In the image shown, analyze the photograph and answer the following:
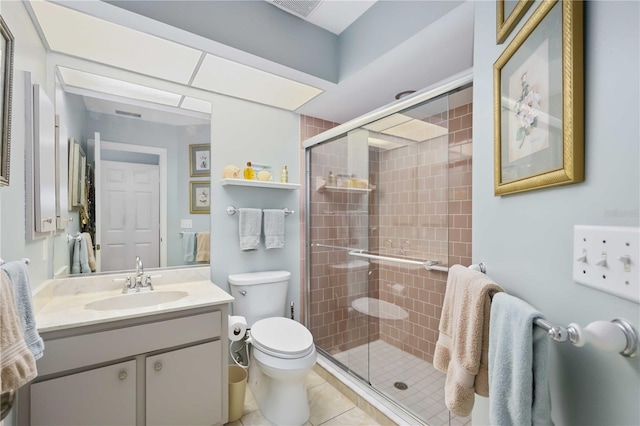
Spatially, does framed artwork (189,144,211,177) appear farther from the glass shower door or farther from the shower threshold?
the shower threshold

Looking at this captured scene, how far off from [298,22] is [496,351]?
6.64 feet

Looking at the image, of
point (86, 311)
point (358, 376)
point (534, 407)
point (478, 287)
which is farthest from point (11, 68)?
point (358, 376)

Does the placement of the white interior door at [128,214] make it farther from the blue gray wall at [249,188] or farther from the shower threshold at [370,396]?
the shower threshold at [370,396]

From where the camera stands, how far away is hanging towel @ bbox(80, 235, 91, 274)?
179 centimetres

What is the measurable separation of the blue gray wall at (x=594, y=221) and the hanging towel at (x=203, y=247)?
6.28 ft

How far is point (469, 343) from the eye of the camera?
824 millimetres

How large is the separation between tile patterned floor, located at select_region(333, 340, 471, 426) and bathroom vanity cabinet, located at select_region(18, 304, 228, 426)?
968mm

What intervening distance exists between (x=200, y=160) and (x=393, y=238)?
1.52 meters

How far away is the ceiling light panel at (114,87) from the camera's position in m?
1.75

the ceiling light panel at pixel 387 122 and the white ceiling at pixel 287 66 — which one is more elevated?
the white ceiling at pixel 287 66

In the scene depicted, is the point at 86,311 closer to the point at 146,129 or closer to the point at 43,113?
the point at 43,113

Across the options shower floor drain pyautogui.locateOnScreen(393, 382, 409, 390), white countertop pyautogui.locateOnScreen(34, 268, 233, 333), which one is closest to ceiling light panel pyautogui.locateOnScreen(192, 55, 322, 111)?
white countertop pyautogui.locateOnScreen(34, 268, 233, 333)

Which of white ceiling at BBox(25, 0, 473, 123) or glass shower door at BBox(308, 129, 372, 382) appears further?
glass shower door at BBox(308, 129, 372, 382)

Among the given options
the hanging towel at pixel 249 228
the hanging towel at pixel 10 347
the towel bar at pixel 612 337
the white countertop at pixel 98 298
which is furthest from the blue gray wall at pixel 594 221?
the hanging towel at pixel 249 228
